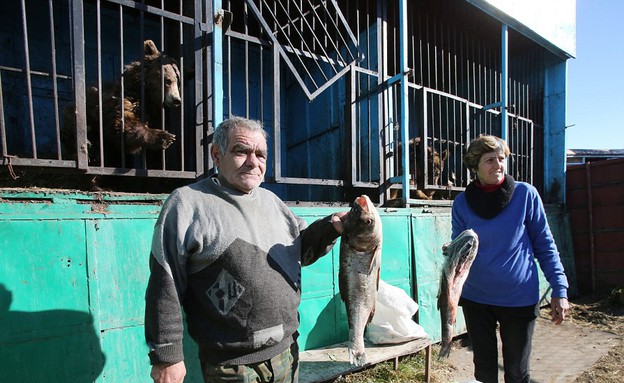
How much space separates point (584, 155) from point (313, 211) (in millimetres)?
13305

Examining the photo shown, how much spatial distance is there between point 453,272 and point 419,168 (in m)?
3.49

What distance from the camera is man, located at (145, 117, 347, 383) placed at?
1603 millimetres

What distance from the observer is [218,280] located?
5.61 ft

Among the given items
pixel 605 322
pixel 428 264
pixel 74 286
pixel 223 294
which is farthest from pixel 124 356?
pixel 605 322

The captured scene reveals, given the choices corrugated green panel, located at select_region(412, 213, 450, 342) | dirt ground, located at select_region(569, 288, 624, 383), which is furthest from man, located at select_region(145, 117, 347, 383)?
dirt ground, located at select_region(569, 288, 624, 383)

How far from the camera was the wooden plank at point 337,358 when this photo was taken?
3350 mm

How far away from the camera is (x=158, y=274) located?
1589mm

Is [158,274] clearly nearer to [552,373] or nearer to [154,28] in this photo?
[552,373]

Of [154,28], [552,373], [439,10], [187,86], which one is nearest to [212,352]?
[187,86]

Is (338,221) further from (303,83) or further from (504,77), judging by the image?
(504,77)

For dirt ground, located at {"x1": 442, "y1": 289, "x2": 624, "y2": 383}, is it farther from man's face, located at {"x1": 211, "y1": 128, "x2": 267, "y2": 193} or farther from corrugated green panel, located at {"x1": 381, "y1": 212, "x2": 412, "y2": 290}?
man's face, located at {"x1": 211, "y1": 128, "x2": 267, "y2": 193}

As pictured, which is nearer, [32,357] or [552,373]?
[32,357]

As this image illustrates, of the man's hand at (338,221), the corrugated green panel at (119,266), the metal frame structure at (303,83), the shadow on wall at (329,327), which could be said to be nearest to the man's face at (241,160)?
the man's hand at (338,221)

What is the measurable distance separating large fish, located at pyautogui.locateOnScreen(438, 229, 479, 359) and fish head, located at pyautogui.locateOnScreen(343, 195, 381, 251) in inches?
25.4
